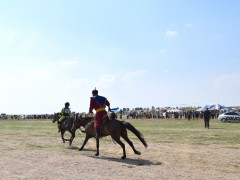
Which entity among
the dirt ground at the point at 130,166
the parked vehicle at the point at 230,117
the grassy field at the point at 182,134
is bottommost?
the dirt ground at the point at 130,166

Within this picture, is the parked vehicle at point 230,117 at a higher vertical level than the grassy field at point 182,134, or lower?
higher

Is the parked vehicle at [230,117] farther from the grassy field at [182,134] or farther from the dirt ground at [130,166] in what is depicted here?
the dirt ground at [130,166]

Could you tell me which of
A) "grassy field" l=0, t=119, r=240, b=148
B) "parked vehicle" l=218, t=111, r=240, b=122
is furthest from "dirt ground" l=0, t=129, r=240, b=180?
"parked vehicle" l=218, t=111, r=240, b=122

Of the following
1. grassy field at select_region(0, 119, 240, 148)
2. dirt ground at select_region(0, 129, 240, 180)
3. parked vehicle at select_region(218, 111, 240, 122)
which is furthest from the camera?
parked vehicle at select_region(218, 111, 240, 122)

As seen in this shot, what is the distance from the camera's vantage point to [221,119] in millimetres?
54844

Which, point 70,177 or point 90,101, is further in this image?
point 90,101

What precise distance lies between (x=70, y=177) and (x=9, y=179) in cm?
154

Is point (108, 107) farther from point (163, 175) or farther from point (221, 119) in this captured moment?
point (221, 119)

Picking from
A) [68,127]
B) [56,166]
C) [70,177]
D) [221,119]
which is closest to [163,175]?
[70,177]

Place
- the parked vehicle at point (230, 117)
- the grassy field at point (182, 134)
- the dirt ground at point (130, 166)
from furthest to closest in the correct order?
the parked vehicle at point (230, 117) → the grassy field at point (182, 134) → the dirt ground at point (130, 166)

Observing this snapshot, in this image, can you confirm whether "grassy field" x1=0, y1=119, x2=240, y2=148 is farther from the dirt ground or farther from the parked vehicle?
the parked vehicle

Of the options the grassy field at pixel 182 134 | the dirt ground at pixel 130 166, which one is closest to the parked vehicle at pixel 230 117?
the grassy field at pixel 182 134

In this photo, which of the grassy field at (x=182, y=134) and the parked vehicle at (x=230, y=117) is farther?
the parked vehicle at (x=230, y=117)

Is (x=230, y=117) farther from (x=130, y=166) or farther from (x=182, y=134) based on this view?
(x=130, y=166)
